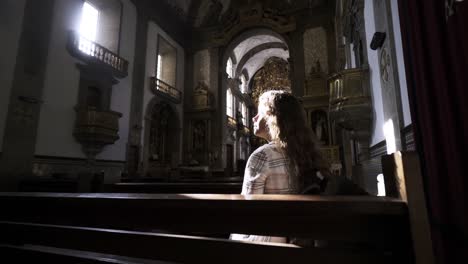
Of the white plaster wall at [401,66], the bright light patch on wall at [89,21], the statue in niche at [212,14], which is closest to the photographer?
the white plaster wall at [401,66]

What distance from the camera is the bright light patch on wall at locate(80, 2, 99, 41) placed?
8607 mm

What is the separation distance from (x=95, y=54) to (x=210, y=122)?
5.68 m

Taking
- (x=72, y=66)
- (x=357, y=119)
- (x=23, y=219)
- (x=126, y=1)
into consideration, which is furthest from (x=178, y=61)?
(x=23, y=219)

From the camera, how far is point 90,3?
867 centimetres

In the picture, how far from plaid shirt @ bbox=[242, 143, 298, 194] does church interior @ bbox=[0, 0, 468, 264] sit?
241mm

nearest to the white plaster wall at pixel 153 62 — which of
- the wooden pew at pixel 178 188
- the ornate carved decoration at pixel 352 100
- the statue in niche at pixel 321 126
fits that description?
the statue in niche at pixel 321 126

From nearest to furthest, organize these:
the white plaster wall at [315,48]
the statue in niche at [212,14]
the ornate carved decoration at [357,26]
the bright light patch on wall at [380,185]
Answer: the bright light patch on wall at [380,185], the ornate carved decoration at [357,26], the white plaster wall at [315,48], the statue in niche at [212,14]

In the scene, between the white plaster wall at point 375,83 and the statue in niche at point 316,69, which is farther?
the statue in niche at point 316,69

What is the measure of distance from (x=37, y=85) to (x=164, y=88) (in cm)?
507

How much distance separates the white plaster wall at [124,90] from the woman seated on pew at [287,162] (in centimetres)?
791

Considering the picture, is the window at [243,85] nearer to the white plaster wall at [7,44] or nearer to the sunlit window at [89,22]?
the sunlit window at [89,22]

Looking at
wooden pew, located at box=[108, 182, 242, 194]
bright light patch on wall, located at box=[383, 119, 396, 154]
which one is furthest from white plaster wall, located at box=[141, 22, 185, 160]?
bright light patch on wall, located at box=[383, 119, 396, 154]

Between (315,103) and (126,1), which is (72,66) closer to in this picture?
(126,1)

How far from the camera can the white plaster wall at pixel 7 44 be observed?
5750 mm
